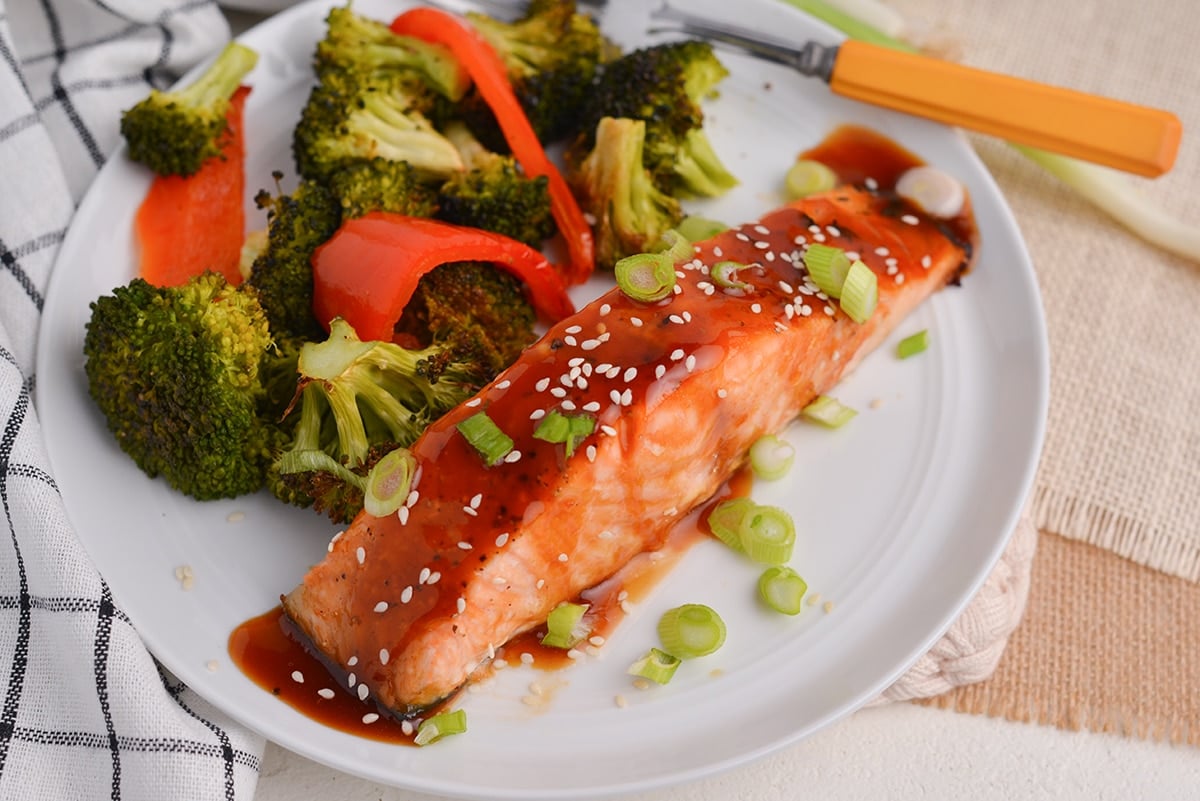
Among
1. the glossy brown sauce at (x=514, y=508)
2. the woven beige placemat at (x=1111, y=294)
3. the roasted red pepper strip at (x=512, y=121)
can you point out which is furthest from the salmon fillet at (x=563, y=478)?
the woven beige placemat at (x=1111, y=294)

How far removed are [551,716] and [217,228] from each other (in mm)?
2143

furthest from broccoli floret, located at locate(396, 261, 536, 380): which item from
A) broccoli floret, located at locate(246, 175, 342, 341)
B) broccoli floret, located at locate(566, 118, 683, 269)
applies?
broccoli floret, located at locate(566, 118, 683, 269)

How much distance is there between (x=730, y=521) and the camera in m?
3.51

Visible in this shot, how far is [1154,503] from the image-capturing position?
3.98 meters

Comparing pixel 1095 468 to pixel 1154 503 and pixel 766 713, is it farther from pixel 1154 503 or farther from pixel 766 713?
pixel 766 713

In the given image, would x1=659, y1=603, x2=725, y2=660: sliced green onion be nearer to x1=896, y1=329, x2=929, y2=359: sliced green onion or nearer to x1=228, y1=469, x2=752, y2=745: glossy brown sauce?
x1=228, y1=469, x2=752, y2=745: glossy brown sauce

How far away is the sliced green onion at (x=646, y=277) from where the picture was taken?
335 cm

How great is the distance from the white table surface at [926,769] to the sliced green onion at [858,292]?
1.29 m

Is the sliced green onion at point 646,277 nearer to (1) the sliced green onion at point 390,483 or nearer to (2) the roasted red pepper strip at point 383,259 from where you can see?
(2) the roasted red pepper strip at point 383,259

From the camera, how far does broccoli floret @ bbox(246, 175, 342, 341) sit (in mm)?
3654

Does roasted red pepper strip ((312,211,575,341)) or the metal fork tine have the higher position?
the metal fork tine

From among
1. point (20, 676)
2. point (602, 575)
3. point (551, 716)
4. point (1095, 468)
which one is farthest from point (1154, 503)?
point (20, 676)

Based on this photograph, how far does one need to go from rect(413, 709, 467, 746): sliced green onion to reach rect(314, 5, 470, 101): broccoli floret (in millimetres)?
2376

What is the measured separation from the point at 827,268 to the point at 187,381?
204cm
